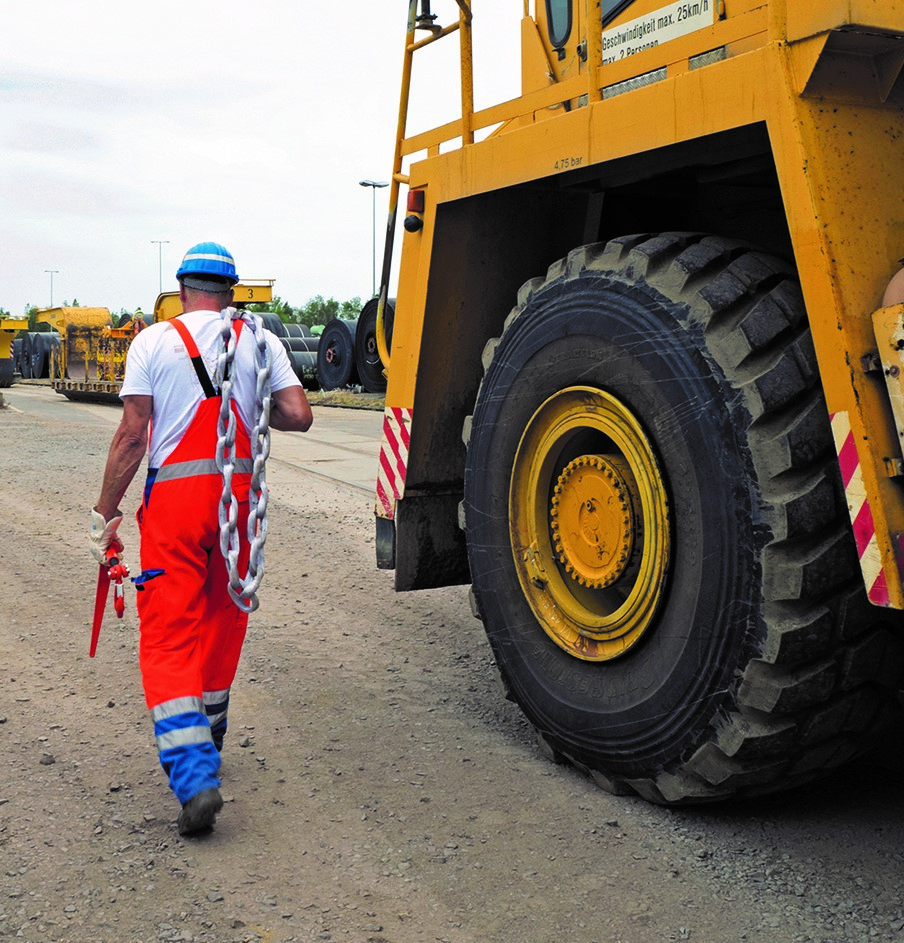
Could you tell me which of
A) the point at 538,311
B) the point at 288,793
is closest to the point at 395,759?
the point at 288,793

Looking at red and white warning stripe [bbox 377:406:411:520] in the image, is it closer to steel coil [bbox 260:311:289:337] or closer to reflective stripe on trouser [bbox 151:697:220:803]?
reflective stripe on trouser [bbox 151:697:220:803]

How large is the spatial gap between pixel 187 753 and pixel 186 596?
18.3 inches

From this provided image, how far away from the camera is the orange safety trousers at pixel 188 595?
3246 millimetres

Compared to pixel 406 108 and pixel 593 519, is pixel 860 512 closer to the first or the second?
pixel 593 519

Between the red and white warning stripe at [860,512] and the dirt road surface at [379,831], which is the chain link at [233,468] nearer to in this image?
the dirt road surface at [379,831]

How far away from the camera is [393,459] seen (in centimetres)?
453

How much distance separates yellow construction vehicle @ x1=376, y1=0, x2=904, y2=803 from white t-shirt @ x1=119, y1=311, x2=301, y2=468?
2.90 feet

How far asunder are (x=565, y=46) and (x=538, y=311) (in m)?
1.66

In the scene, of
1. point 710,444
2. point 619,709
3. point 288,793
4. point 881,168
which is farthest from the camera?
point 288,793

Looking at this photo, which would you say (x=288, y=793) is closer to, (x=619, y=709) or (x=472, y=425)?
(x=619, y=709)

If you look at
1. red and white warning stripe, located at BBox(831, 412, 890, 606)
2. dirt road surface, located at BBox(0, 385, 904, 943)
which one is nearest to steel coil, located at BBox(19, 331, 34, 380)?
dirt road surface, located at BBox(0, 385, 904, 943)

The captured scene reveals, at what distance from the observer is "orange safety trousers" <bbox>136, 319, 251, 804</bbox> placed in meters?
3.25

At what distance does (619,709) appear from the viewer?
326cm

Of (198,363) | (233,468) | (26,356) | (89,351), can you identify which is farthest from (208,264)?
(26,356)
